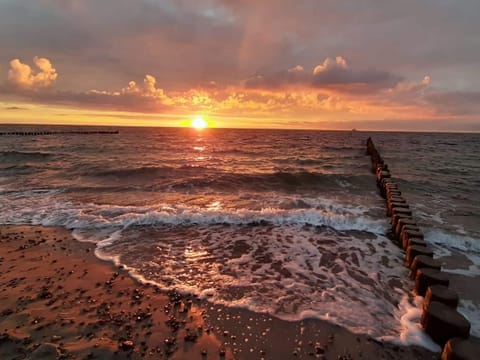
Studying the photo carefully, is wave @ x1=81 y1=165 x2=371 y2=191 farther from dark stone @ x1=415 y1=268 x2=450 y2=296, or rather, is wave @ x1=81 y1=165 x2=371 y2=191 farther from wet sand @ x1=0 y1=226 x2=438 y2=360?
dark stone @ x1=415 y1=268 x2=450 y2=296

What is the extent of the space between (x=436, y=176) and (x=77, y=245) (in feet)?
71.5

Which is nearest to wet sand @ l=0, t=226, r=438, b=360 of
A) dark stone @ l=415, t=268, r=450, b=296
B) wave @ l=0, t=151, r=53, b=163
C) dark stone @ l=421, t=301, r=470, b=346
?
dark stone @ l=421, t=301, r=470, b=346

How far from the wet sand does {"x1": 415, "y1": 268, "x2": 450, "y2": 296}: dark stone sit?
4.81 ft

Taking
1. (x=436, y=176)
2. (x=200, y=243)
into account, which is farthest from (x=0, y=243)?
(x=436, y=176)

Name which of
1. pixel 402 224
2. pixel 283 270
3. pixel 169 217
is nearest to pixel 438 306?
pixel 283 270

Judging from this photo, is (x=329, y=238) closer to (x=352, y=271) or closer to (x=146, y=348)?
(x=352, y=271)

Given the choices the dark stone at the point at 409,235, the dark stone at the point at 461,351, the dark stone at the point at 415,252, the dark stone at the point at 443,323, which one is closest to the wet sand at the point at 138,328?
the dark stone at the point at 443,323

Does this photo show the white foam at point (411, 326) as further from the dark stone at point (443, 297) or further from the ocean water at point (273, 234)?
the dark stone at point (443, 297)

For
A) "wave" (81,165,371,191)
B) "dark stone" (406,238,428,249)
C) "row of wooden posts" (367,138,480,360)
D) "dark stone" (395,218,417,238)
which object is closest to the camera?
"row of wooden posts" (367,138,480,360)

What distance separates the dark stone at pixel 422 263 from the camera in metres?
5.46

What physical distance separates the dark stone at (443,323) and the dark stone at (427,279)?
89cm

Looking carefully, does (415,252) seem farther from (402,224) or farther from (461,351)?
(461,351)

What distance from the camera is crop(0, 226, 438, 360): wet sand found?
3844 mm

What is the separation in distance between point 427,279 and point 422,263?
1.61 feet
